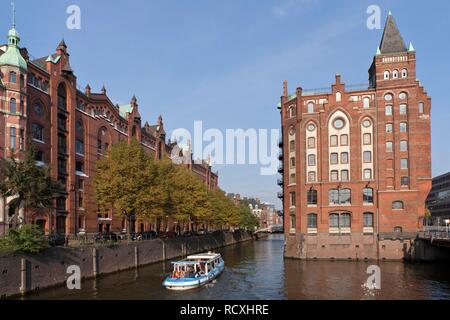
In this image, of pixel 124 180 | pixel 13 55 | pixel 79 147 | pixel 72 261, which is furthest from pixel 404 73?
pixel 13 55

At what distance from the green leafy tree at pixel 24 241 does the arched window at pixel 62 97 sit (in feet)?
90.1

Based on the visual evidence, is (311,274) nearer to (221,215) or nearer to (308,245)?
(308,245)

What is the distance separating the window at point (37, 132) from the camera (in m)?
53.0

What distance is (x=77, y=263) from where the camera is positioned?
1644 inches

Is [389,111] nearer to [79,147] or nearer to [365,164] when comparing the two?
[365,164]

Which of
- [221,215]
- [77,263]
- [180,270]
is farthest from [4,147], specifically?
[221,215]

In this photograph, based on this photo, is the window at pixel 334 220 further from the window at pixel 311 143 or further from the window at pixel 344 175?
the window at pixel 311 143

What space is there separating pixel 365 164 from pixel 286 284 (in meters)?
29.2

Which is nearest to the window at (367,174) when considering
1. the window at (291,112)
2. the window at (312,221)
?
the window at (312,221)

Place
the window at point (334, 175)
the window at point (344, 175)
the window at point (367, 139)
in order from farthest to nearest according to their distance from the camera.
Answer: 1. the window at point (334, 175)
2. the window at point (344, 175)
3. the window at point (367, 139)

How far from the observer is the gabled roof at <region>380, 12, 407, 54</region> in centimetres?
6382

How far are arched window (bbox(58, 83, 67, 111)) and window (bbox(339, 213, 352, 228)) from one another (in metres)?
44.4

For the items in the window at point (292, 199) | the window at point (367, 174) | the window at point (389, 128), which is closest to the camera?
the window at point (389, 128)

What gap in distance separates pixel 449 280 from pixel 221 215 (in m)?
59.0
